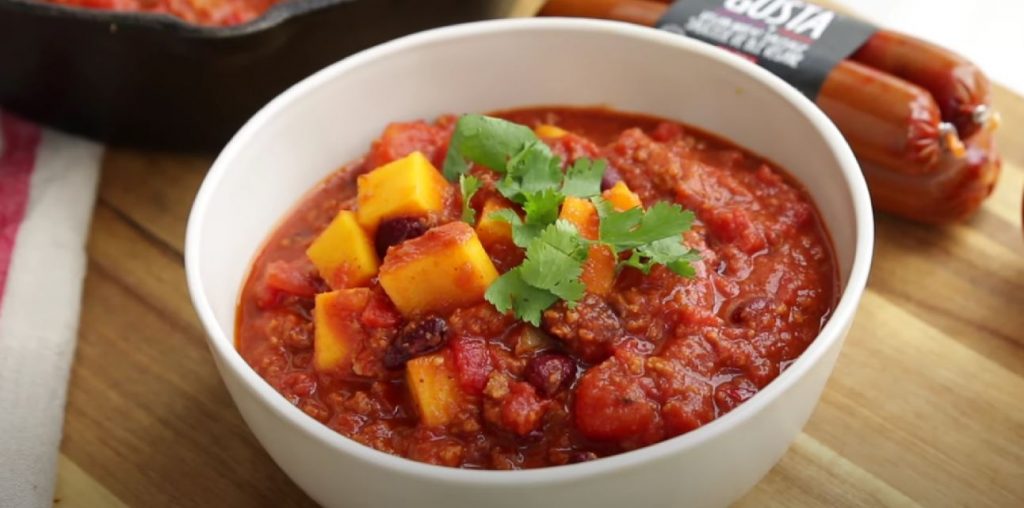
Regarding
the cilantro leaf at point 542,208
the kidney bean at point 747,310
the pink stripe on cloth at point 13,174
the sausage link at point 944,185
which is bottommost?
the pink stripe on cloth at point 13,174

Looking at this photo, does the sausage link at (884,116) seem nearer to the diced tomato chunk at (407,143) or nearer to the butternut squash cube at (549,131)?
the butternut squash cube at (549,131)

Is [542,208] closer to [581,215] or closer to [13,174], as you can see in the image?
[581,215]

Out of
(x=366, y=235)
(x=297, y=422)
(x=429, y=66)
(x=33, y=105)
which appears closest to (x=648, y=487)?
(x=297, y=422)

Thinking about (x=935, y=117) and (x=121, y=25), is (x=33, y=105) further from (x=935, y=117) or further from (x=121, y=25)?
(x=935, y=117)

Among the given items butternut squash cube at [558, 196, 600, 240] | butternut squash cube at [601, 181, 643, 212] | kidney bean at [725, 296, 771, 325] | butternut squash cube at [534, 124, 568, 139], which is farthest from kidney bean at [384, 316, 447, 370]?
butternut squash cube at [534, 124, 568, 139]

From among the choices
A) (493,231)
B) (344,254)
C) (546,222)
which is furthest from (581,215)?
(344,254)

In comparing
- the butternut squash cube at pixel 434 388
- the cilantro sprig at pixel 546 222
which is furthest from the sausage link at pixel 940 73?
the butternut squash cube at pixel 434 388

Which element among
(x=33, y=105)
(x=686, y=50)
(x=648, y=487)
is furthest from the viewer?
(x=33, y=105)
